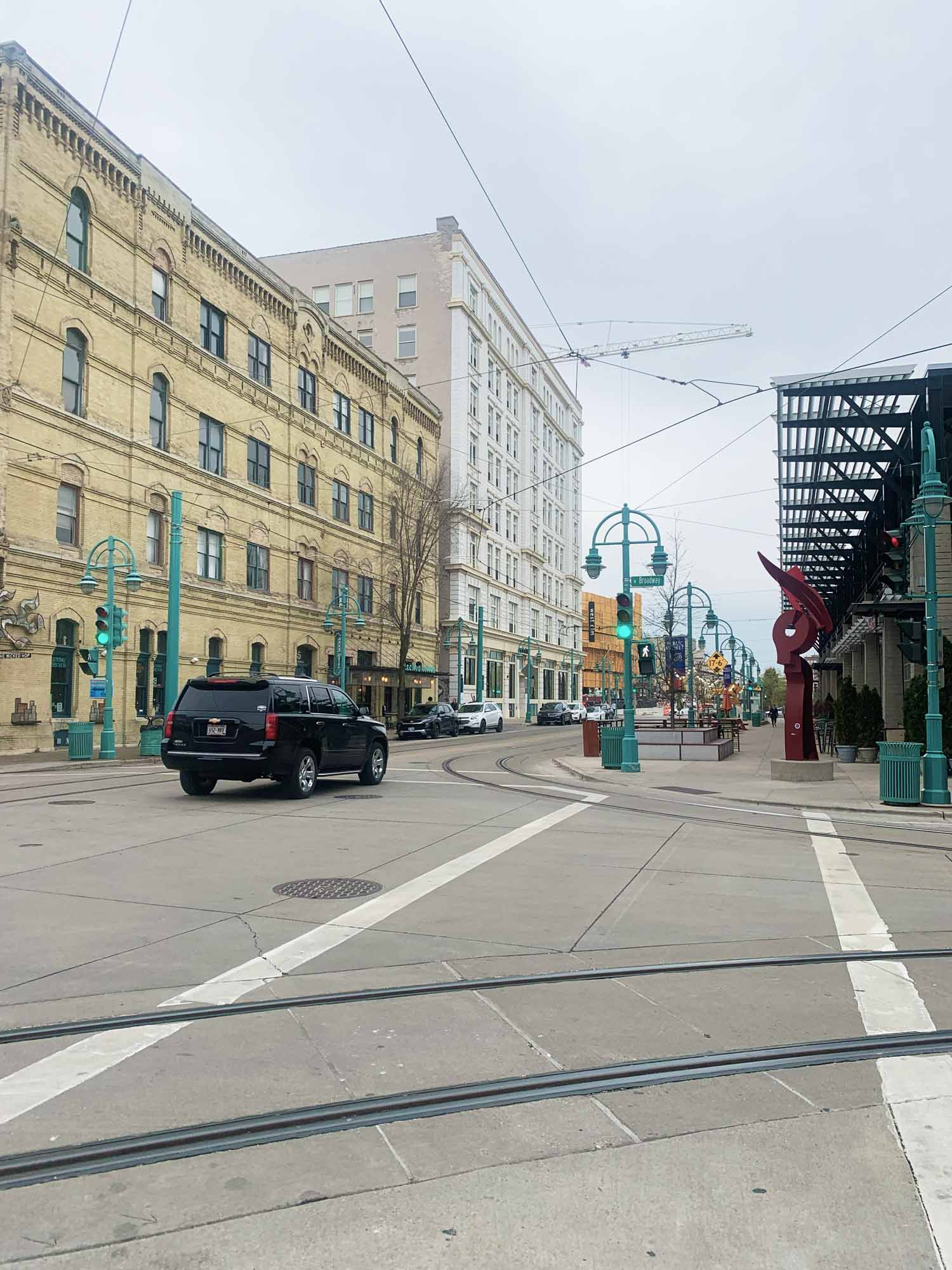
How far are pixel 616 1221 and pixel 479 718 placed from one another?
157 feet

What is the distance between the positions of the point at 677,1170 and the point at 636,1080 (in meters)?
0.80

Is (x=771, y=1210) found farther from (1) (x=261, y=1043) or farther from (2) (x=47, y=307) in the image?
(2) (x=47, y=307)

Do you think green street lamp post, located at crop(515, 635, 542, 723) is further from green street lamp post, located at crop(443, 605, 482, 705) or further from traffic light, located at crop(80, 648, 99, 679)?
traffic light, located at crop(80, 648, 99, 679)

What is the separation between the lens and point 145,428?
111 feet

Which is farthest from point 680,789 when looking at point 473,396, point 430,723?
point 473,396

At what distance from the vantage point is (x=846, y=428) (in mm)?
25828

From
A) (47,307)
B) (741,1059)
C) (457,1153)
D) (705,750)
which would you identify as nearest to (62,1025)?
(457,1153)

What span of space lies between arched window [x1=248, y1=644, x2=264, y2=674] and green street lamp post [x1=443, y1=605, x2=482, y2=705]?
2241 cm

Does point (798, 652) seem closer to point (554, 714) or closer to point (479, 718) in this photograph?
point (479, 718)

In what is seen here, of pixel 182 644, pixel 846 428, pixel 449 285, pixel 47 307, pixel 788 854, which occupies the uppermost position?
pixel 449 285

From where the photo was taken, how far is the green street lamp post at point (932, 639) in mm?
15625

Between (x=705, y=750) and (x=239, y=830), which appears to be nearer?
(x=239, y=830)

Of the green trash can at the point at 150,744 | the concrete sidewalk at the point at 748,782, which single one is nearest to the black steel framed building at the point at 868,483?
the concrete sidewalk at the point at 748,782

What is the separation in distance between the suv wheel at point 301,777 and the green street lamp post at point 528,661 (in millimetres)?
A: 57476
